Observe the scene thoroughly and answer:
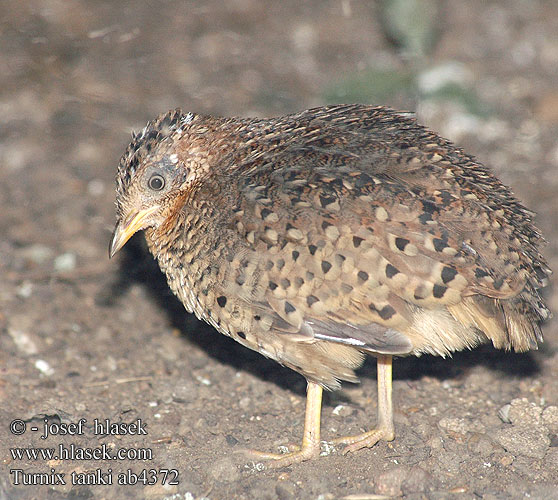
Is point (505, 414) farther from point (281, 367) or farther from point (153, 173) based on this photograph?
point (153, 173)

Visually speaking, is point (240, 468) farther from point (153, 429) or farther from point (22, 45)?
point (22, 45)

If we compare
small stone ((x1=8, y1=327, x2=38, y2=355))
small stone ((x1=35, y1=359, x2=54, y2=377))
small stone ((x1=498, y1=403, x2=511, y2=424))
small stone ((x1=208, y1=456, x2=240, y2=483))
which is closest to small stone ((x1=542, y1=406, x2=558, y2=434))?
small stone ((x1=498, y1=403, x2=511, y2=424))

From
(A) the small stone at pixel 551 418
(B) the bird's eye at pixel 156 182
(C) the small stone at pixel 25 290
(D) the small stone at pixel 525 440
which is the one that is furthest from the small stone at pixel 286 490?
(C) the small stone at pixel 25 290

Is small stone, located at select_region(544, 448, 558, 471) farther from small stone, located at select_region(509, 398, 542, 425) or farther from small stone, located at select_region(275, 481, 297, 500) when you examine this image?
small stone, located at select_region(275, 481, 297, 500)

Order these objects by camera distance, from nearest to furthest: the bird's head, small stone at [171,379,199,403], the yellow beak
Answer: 1. the bird's head
2. the yellow beak
3. small stone at [171,379,199,403]

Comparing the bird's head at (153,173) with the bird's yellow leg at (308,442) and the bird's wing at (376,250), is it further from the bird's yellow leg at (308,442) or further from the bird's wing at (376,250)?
the bird's yellow leg at (308,442)

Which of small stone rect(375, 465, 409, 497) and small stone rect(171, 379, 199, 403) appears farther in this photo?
small stone rect(171, 379, 199, 403)

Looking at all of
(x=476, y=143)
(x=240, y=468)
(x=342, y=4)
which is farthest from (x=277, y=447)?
(x=342, y=4)
